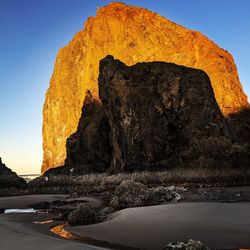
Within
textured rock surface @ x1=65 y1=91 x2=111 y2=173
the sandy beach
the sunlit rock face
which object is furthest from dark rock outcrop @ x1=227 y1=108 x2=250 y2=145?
the sandy beach

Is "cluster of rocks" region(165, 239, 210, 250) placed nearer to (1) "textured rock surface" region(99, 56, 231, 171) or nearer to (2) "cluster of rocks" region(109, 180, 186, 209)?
(2) "cluster of rocks" region(109, 180, 186, 209)

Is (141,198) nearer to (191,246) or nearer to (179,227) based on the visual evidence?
(179,227)

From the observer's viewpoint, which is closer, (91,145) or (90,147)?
(91,145)

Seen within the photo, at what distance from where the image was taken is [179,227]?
9969 mm

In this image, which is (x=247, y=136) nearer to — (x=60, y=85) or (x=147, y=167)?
(x=147, y=167)

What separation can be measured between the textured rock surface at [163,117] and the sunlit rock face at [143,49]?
43.9 meters

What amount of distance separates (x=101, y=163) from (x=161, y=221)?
56.1 meters

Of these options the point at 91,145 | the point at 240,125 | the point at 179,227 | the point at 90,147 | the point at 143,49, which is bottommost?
the point at 179,227

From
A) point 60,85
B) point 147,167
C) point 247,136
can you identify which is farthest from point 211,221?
point 60,85

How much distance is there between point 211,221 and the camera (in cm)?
1038

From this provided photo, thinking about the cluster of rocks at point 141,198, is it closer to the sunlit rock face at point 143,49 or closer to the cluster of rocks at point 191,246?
the cluster of rocks at point 191,246

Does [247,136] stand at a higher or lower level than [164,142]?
higher

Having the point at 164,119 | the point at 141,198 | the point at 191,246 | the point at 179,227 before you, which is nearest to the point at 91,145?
the point at 164,119

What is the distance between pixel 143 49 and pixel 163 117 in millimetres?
61381
